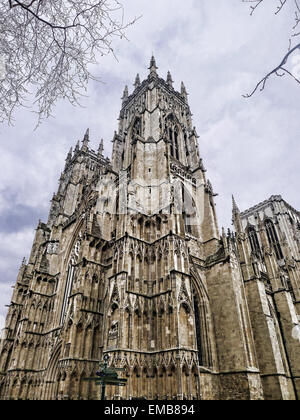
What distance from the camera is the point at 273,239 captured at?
40.0 metres

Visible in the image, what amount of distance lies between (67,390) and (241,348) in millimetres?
9468

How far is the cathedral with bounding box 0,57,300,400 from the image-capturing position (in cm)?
1338

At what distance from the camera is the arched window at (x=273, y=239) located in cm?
3821

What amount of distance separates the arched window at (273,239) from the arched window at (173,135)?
22159 mm

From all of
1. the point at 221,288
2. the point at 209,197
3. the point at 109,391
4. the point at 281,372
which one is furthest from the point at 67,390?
the point at 209,197

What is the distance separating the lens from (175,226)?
17.0 meters

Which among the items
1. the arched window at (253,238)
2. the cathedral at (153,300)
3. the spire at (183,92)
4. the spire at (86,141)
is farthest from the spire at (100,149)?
the arched window at (253,238)

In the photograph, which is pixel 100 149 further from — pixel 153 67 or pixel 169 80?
pixel 153 67

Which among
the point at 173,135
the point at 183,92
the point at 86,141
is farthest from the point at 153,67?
the point at 86,141

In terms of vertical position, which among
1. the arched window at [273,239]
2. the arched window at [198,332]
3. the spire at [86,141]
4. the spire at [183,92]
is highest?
the spire at [183,92]

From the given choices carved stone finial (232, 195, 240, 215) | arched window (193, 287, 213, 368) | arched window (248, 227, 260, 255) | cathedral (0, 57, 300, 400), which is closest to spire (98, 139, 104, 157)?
cathedral (0, 57, 300, 400)

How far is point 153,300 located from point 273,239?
31.1 m

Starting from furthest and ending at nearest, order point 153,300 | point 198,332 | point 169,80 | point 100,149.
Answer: point 100,149, point 169,80, point 198,332, point 153,300

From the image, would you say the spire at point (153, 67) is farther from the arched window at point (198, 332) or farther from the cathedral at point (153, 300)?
the arched window at point (198, 332)
